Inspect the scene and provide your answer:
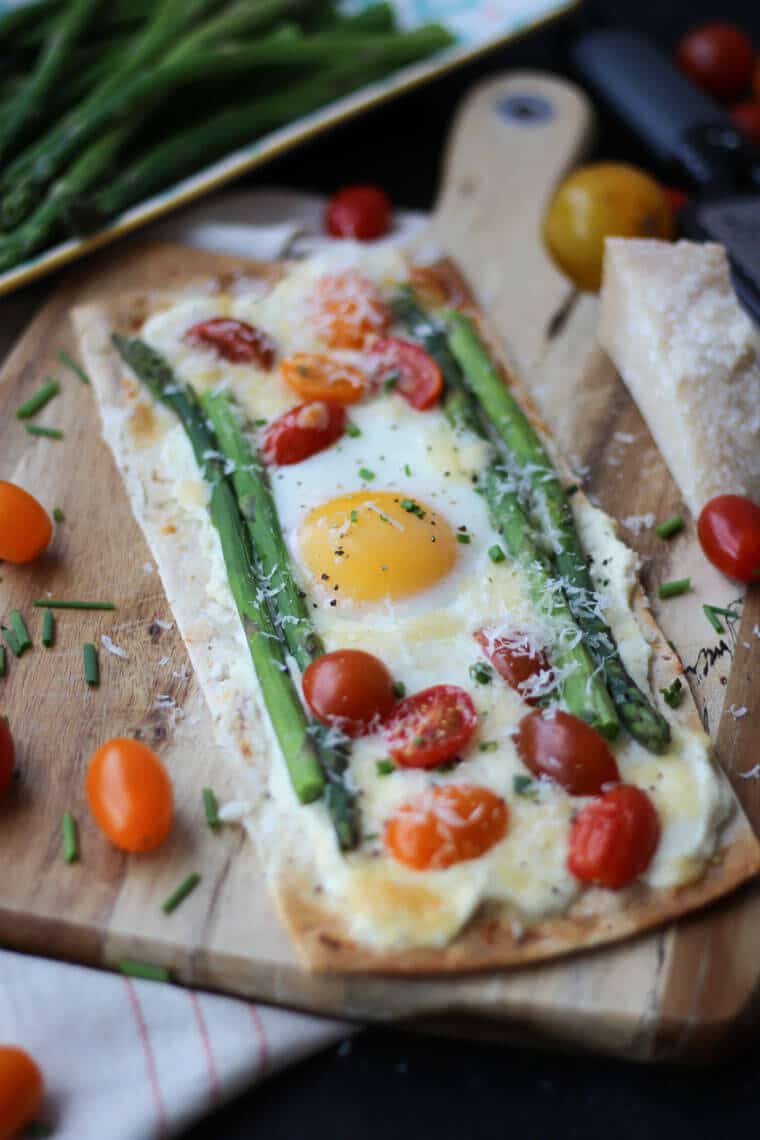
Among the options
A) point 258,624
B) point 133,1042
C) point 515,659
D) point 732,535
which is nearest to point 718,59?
point 732,535

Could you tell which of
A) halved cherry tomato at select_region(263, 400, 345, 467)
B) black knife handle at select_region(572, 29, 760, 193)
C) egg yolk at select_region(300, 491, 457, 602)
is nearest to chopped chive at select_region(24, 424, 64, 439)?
halved cherry tomato at select_region(263, 400, 345, 467)

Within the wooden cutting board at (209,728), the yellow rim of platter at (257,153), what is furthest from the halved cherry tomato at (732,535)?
the yellow rim of platter at (257,153)

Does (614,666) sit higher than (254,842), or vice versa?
(254,842)

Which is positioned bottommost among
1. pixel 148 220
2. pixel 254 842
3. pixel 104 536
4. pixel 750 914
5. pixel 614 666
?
pixel 750 914

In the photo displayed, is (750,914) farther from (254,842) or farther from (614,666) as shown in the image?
(254,842)

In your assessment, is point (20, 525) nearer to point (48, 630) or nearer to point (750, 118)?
point (48, 630)

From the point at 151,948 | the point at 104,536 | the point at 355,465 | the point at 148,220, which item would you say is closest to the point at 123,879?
the point at 151,948
